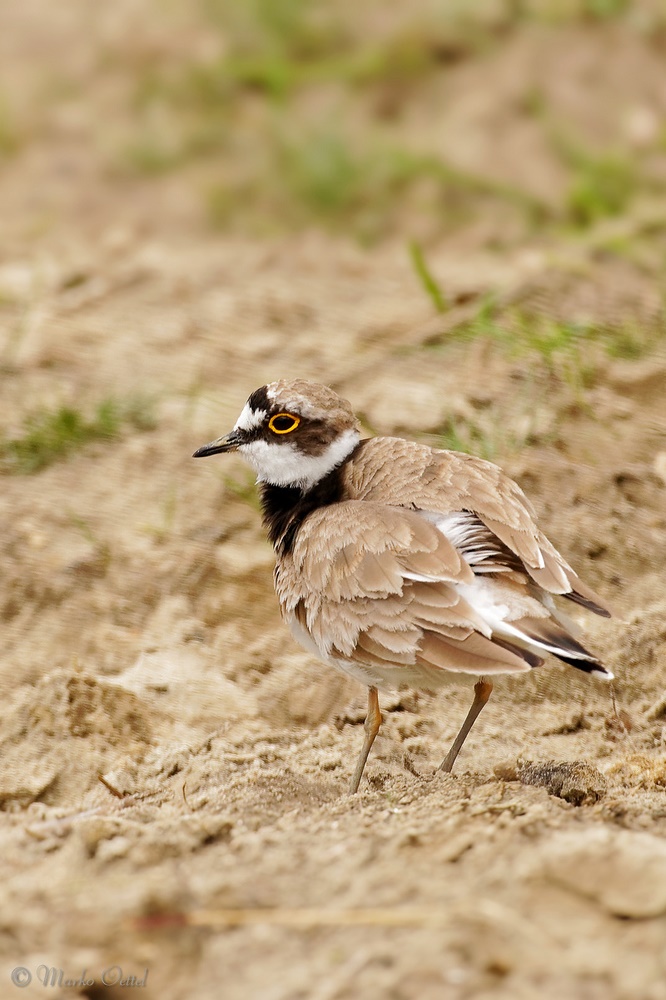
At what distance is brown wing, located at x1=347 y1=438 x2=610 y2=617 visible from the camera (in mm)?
3439

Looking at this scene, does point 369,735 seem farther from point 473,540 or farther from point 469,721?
point 473,540

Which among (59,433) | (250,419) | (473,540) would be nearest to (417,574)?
(473,540)

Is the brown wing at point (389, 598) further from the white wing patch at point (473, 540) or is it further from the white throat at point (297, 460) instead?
the white throat at point (297, 460)

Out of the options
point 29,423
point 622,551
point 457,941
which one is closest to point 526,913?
point 457,941

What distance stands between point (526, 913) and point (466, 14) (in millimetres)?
7923

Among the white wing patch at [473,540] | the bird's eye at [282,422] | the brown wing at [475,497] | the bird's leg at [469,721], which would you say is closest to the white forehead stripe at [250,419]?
the bird's eye at [282,422]

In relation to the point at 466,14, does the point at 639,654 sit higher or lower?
lower

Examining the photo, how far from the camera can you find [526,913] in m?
2.37

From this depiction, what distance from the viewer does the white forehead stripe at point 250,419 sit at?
407 cm

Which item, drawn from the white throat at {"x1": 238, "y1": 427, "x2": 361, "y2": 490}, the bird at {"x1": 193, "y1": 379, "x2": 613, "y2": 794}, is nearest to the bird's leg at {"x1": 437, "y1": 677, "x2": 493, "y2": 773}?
the bird at {"x1": 193, "y1": 379, "x2": 613, "y2": 794}

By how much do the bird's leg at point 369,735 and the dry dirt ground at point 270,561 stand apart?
10 centimetres

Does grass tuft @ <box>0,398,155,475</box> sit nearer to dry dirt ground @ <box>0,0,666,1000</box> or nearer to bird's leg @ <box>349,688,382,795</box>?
dry dirt ground @ <box>0,0,666,1000</box>

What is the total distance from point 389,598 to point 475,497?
426 millimetres

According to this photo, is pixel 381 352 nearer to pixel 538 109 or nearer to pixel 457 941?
pixel 538 109
